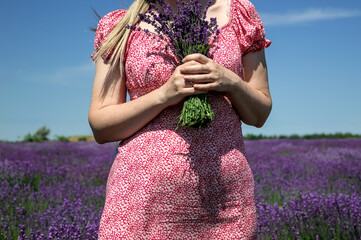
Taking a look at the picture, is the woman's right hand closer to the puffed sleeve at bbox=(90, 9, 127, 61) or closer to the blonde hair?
the blonde hair

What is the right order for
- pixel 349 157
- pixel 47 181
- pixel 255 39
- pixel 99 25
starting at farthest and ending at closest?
pixel 349 157 → pixel 47 181 → pixel 99 25 → pixel 255 39

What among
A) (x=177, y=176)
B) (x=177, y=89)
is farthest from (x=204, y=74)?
(x=177, y=176)

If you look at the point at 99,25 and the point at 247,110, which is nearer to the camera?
the point at 247,110

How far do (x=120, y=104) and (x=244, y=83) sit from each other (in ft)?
1.89

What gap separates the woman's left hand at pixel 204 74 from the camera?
1.59 m

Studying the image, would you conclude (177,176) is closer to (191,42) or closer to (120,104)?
(120,104)

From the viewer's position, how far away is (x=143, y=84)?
6.05 ft

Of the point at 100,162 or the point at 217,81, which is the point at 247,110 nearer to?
the point at 217,81

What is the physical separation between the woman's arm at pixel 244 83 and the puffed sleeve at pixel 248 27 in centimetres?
5

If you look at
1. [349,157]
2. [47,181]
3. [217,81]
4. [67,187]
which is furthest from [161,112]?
[349,157]

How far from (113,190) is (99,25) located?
0.89 meters

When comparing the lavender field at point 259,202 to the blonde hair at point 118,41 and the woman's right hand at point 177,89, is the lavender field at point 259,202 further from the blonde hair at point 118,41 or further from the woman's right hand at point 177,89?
the woman's right hand at point 177,89

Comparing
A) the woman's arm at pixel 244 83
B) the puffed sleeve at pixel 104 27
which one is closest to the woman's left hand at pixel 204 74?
the woman's arm at pixel 244 83

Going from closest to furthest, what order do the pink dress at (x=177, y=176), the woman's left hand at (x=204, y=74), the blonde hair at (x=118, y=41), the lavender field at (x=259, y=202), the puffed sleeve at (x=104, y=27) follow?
1. the woman's left hand at (x=204, y=74)
2. the pink dress at (x=177, y=176)
3. the blonde hair at (x=118, y=41)
4. the puffed sleeve at (x=104, y=27)
5. the lavender field at (x=259, y=202)
